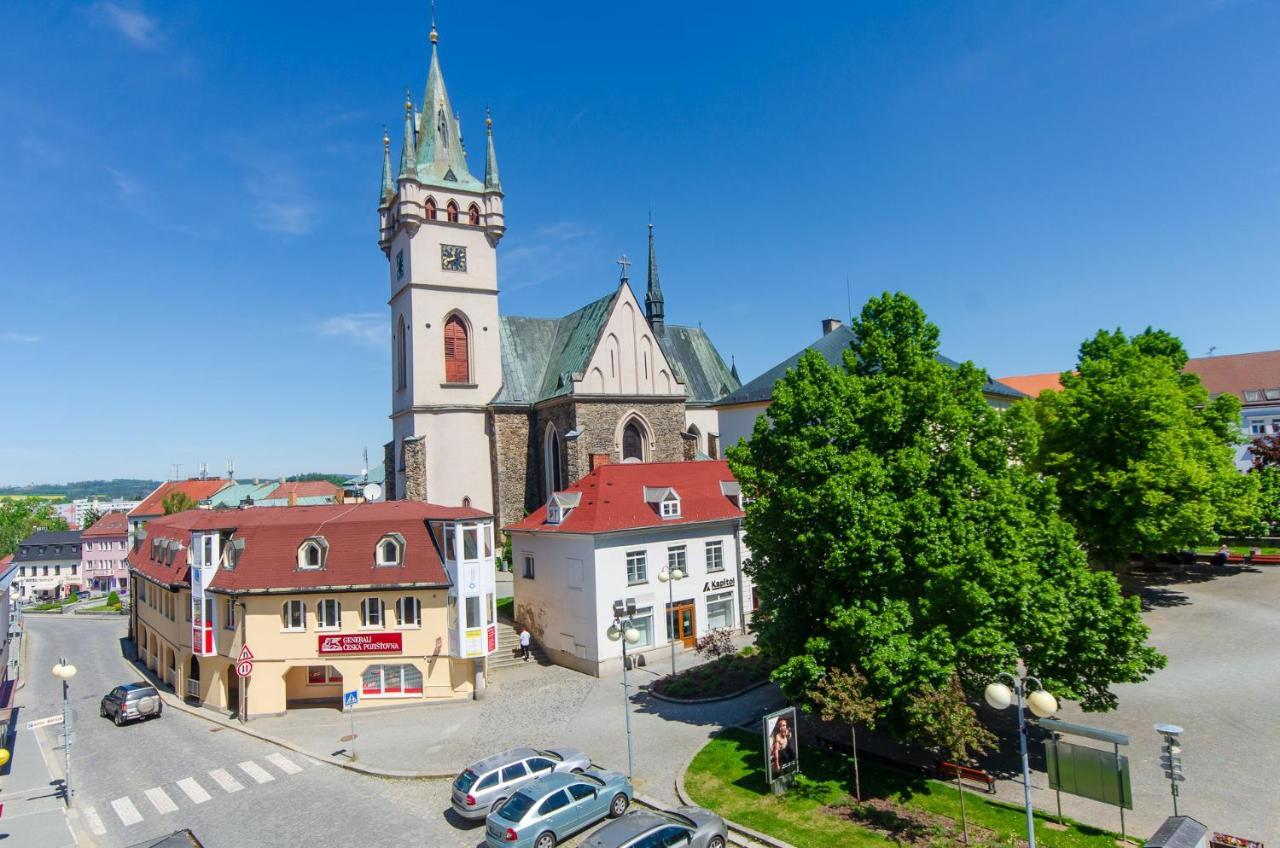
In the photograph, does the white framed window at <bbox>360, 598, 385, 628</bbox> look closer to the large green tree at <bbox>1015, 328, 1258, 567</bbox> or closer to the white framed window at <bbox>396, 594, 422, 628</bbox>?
the white framed window at <bbox>396, 594, 422, 628</bbox>

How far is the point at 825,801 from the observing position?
16.9m

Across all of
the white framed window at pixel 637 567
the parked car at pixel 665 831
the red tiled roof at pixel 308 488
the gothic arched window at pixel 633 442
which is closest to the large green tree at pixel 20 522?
the red tiled roof at pixel 308 488

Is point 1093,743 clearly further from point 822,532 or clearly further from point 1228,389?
point 1228,389

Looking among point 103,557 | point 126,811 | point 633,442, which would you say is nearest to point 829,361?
point 633,442

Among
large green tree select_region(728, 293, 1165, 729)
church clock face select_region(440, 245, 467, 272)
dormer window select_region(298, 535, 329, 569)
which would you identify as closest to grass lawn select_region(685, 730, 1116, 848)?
large green tree select_region(728, 293, 1165, 729)

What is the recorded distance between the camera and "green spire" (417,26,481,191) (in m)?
46.9

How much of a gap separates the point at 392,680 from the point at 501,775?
37.0ft

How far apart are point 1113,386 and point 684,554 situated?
66.2 feet

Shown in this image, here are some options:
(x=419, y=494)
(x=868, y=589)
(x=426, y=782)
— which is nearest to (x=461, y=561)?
(x=426, y=782)

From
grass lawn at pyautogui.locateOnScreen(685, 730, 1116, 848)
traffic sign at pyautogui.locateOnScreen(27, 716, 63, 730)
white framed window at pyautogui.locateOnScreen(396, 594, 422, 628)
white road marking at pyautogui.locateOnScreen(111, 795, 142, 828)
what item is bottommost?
traffic sign at pyautogui.locateOnScreen(27, 716, 63, 730)

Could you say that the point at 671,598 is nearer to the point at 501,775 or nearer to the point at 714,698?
the point at 714,698

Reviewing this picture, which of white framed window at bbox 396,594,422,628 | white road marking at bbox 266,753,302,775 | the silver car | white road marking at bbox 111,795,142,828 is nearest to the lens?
the silver car

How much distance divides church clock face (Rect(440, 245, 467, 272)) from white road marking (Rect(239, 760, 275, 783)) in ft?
103

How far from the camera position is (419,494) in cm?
4325
